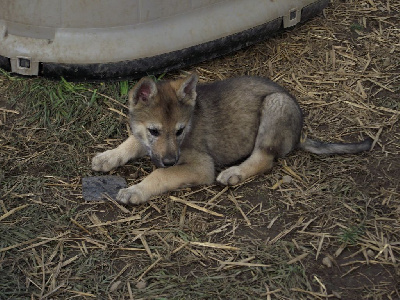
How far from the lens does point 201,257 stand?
4.57 meters

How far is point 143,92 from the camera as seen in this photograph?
5.14m

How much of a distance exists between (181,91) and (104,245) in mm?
1448

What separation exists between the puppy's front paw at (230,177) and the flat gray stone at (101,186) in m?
0.83

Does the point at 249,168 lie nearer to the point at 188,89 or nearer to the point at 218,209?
the point at 218,209

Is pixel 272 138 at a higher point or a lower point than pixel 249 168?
higher

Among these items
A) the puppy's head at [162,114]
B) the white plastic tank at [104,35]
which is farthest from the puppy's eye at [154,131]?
the white plastic tank at [104,35]

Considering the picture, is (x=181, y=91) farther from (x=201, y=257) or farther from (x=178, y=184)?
(x=201, y=257)

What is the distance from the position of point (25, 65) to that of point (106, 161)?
140cm

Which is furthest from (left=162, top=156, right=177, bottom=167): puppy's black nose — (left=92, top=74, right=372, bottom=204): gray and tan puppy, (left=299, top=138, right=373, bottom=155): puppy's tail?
(left=299, top=138, right=373, bottom=155): puppy's tail

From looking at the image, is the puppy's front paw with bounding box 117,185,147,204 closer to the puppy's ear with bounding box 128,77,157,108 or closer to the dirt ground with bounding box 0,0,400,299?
the dirt ground with bounding box 0,0,400,299

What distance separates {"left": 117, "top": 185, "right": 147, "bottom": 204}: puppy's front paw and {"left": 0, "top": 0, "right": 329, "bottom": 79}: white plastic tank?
152cm

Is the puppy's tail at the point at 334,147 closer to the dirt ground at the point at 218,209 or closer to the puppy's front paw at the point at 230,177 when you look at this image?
the dirt ground at the point at 218,209

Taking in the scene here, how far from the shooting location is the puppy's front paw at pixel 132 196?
5062 mm

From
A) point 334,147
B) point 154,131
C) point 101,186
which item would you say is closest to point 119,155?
point 101,186
